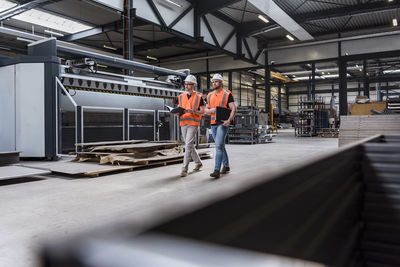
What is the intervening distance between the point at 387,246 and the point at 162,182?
321cm

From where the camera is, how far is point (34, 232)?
235cm

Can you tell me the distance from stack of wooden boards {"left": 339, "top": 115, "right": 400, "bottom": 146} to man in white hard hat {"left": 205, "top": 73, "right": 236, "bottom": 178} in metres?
3.76

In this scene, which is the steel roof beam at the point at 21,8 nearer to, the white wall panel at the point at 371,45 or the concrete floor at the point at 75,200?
the concrete floor at the point at 75,200

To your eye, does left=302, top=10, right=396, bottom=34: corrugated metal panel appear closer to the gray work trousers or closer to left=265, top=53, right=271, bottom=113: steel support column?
left=265, top=53, right=271, bottom=113: steel support column

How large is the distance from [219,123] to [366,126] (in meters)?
4.43

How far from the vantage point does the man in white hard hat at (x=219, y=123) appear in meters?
4.72

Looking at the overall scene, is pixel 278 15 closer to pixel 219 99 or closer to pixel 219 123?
pixel 219 99

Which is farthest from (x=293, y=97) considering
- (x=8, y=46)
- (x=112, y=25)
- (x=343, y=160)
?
(x=343, y=160)

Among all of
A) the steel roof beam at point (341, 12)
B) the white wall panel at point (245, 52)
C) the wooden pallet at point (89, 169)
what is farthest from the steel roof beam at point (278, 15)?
the wooden pallet at point (89, 169)

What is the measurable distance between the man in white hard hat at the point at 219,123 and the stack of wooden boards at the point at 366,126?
Result: 3.76 metres

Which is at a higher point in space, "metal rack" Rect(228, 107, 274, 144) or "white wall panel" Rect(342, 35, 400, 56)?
"white wall panel" Rect(342, 35, 400, 56)

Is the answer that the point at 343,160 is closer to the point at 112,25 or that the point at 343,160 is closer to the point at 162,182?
the point at 162,182

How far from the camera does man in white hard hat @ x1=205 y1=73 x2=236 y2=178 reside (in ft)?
15.5

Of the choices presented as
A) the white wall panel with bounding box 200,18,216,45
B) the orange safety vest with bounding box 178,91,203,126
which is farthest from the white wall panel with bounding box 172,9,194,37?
the orange safety vest with bounding box 178,91,203,126
